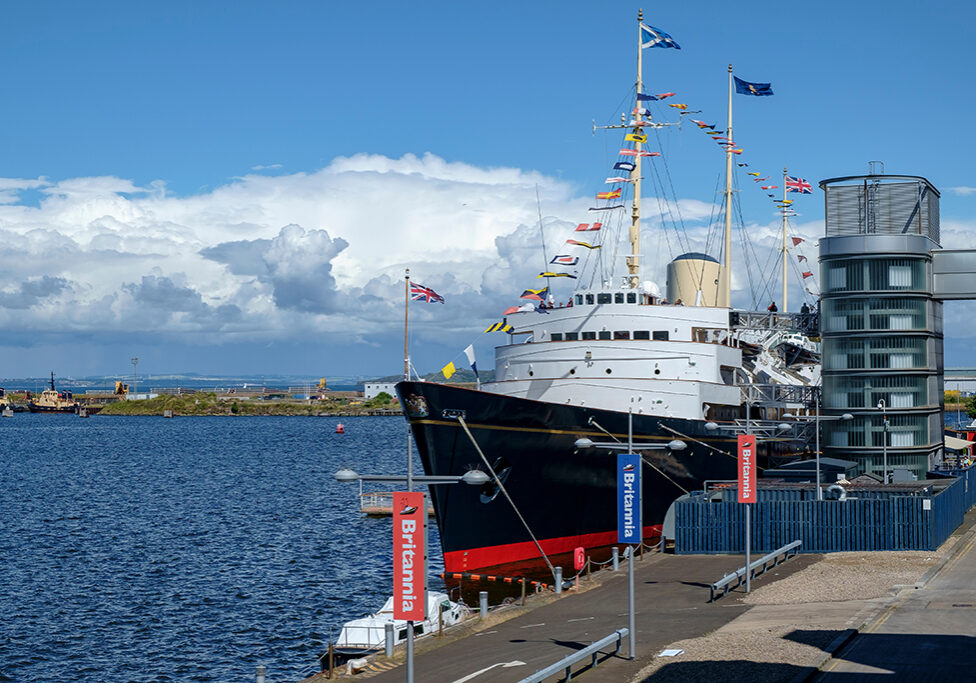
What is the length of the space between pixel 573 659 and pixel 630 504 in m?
4.65

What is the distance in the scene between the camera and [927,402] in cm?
4972

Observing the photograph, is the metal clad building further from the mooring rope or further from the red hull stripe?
the mooring rope

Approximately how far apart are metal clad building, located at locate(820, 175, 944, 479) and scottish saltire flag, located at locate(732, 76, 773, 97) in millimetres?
14237

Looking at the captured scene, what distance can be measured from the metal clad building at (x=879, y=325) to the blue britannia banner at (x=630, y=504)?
26.9 metres

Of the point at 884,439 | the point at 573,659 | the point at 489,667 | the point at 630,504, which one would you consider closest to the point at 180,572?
the point at 489,667

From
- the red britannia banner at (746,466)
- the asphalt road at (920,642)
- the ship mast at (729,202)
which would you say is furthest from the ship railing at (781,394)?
the asphalt road at (920,642)

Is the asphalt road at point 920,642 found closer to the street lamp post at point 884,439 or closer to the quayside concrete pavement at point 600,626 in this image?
the quayside concrete pavement at point 600,626

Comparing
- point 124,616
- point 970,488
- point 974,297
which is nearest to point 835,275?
point 974,297

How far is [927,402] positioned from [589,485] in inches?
743

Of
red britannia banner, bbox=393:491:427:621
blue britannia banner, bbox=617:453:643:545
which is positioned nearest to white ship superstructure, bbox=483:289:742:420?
blue britannia banner, bbox=617:453:643:545

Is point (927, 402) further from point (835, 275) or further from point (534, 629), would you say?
point (534, 629)

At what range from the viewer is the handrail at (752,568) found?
29953 mm

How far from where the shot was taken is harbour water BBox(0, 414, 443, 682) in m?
33.6

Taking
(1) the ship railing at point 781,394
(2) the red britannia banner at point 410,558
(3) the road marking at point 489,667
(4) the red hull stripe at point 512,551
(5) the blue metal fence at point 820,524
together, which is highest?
(1) the ship railing at point 781,394
